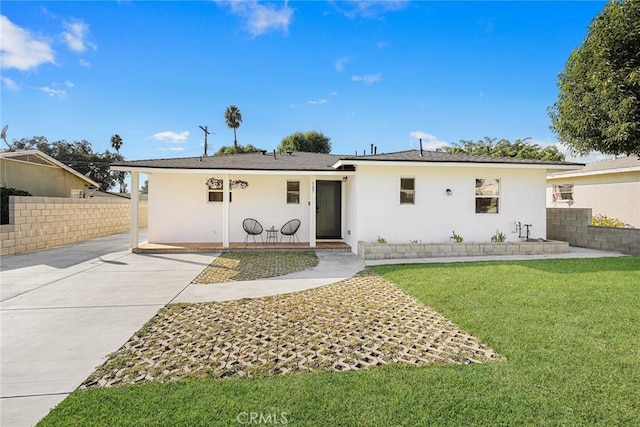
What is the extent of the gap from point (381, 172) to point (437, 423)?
324 inches

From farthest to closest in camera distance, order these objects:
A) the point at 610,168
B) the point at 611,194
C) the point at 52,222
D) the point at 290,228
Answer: the point at 611,194, the point at 610,168, the point at 290,228, the point at 52,222

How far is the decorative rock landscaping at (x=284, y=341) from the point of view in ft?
10.3

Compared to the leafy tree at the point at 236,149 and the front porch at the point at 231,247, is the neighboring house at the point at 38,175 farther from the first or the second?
the leafy tree at the point at 236,149

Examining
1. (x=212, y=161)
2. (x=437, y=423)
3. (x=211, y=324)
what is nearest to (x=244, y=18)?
(x=212, y=161)

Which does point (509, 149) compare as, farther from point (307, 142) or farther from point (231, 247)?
point (231, 247)

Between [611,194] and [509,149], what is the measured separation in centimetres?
2162

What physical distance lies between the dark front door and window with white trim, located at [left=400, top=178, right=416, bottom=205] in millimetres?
2944

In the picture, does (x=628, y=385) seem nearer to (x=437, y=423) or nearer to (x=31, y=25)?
(x=437, y=423)

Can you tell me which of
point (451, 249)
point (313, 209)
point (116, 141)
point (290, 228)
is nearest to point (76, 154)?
point (116, 141)

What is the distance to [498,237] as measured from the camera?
409 inches

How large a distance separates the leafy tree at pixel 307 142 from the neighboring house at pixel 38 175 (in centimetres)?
2238

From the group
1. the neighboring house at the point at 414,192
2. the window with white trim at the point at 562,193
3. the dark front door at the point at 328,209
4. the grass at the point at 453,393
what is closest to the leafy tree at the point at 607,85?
the neighboring house at the point at 414,192

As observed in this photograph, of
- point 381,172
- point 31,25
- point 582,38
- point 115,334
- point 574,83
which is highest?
point 31,25

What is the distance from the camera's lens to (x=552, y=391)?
2645mm
